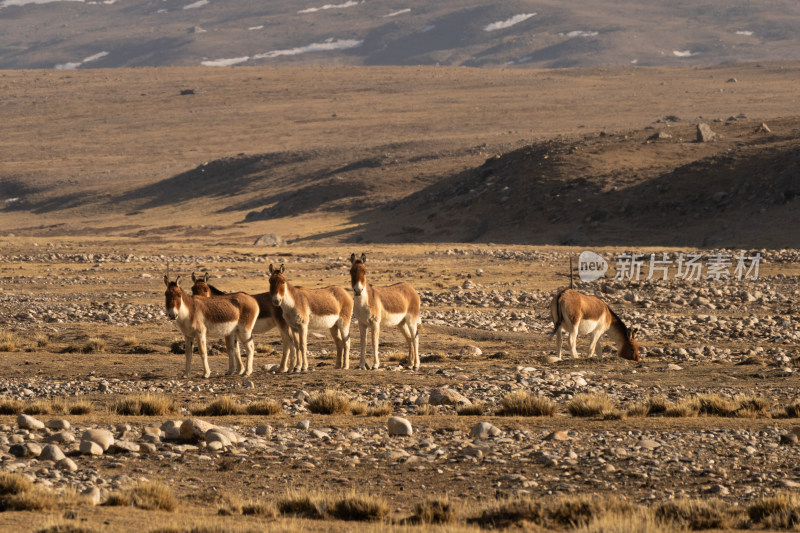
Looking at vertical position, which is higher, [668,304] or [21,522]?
[21,522]

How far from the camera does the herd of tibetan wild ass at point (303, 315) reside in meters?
17.0

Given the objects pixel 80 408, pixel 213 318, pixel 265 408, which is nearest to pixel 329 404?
pixel 265 408

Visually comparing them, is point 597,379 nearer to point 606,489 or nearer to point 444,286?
point 606,489

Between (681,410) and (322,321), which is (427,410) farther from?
(322,321)

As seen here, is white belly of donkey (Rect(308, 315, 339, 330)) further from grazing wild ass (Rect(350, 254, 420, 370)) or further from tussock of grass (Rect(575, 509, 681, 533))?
tussock of grass (Rect(575, 509, 681, 533))

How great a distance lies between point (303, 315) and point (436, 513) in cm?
871

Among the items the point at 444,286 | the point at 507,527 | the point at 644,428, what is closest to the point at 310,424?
the point at 644,428

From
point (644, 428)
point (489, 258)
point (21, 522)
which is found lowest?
point (489, 258)

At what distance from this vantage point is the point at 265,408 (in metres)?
14.0

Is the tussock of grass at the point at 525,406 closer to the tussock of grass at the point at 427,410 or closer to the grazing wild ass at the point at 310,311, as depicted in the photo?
the tussock of grass at the point at 427,410

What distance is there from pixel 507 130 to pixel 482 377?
287 feet

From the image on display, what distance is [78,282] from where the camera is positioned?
3503 centimetres

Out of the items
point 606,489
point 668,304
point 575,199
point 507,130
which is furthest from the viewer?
point 507,130

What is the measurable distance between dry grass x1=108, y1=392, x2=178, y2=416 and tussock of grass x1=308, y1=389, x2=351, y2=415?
184 centimetres
